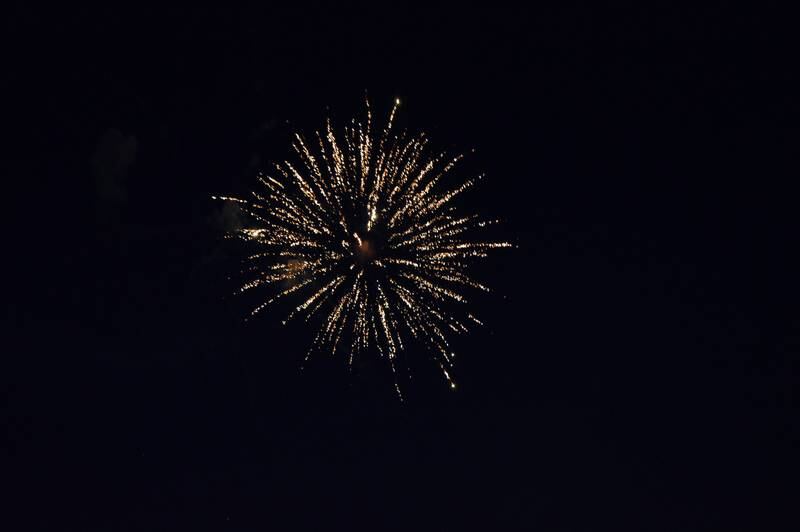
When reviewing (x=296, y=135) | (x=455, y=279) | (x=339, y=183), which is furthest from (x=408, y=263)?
(x=296, y=135)

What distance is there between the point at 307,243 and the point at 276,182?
6.22 feet

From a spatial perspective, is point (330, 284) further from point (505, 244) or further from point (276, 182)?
point (505, 244)

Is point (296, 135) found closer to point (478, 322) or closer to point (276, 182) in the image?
point (276, 182)

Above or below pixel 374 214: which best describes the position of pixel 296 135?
above

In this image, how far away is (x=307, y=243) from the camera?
24.7 metres

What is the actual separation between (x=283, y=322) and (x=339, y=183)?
4034 mm

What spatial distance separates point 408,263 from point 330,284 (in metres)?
2.24

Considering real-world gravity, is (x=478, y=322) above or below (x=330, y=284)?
below

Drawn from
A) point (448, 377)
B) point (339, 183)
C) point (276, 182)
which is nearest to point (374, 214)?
point (339, 183)

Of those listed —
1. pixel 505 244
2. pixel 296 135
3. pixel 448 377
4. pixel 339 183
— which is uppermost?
pixel 296 135

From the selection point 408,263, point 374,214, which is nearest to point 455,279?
point 408,263

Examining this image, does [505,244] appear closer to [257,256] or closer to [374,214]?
[374,214]

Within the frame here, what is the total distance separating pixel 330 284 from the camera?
24.8 meters

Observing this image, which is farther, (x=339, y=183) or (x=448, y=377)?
(x=448, y=377)
